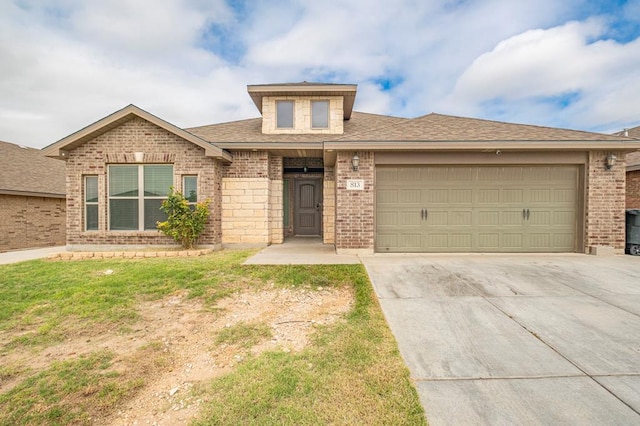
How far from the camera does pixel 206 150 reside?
8.16 metres

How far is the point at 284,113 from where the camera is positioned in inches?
410

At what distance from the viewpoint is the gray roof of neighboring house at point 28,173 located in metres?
10.8

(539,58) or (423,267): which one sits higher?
(539,58)

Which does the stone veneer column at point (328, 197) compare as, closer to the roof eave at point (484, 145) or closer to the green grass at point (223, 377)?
the roof eave at point (484, 145)

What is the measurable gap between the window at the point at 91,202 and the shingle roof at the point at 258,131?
3498 millimetres

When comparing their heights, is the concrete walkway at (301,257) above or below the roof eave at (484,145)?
below

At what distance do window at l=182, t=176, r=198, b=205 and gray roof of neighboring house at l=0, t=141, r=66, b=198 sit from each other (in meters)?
6.35

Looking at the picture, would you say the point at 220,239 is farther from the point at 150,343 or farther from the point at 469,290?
the point at 469,290

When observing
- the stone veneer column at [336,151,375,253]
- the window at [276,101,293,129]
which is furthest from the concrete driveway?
the window at [276,101,293,129]

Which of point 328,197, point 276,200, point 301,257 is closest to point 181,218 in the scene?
point 276,200

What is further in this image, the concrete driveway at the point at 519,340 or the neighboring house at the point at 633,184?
the neighboring house at the point at 633,184

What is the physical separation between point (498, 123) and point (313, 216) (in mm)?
6851

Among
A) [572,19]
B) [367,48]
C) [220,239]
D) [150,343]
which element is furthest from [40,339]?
[572,19]

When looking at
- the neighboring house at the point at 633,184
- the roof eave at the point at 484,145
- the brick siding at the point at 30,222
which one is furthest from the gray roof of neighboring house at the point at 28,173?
the neighboring house at the point at 633,184
